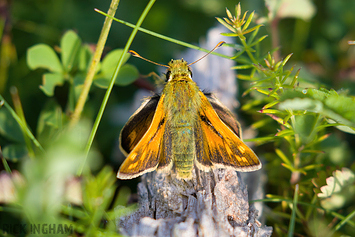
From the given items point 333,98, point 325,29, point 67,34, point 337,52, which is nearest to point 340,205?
point 333,98

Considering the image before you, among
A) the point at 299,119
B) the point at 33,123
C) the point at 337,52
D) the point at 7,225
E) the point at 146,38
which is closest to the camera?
the point at 299,119

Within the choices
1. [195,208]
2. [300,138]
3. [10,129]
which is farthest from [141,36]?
[195,208]

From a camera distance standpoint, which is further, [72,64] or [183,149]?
[72,64]

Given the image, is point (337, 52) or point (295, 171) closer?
point (295, 171)

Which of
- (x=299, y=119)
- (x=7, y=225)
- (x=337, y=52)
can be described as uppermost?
(x=337, y=52)

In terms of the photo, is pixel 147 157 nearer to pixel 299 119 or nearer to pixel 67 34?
pixel 299 119

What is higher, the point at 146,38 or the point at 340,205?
the point at 146,38

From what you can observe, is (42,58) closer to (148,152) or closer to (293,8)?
(148,152)

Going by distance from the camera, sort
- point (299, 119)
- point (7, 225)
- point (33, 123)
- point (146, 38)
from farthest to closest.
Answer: point (146, 38), point (33, 123), point (7, 225), point (299, 119)

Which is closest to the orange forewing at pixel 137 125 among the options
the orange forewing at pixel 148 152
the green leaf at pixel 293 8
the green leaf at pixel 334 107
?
the orange forewing at pixel 148 152
